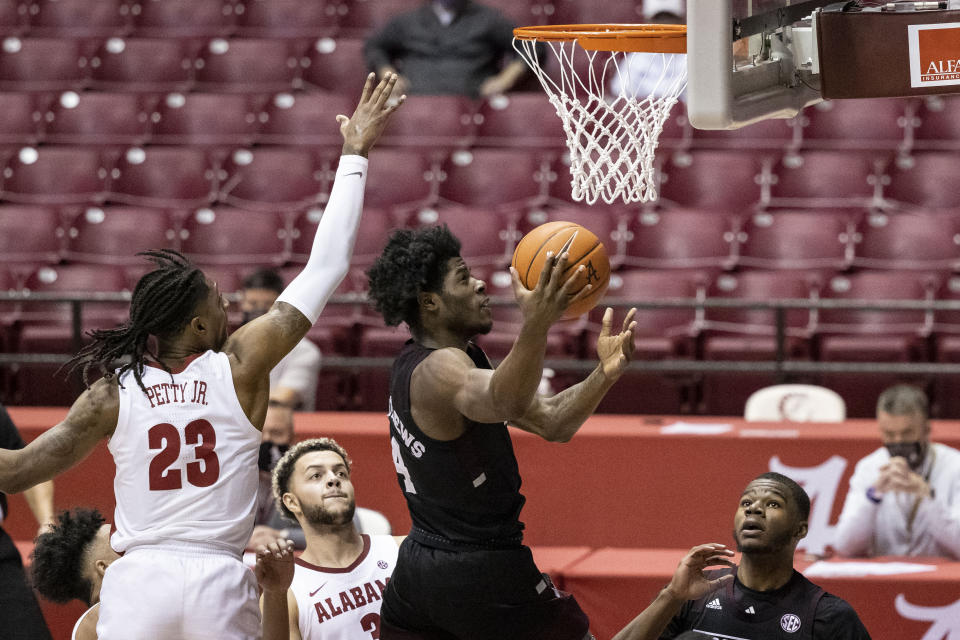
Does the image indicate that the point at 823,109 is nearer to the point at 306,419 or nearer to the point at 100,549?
the point at 306,419

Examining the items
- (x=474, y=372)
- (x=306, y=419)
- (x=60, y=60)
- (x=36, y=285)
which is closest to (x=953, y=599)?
(x=474, y=372)

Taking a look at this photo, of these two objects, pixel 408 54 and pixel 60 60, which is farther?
pixel 60 60

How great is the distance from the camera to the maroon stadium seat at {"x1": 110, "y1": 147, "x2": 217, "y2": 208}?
370 inches

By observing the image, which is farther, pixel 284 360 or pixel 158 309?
pixel 284 360

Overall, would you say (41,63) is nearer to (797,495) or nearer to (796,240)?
(796,240)

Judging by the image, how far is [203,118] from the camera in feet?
32.8

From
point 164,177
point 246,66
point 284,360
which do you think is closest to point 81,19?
point 246,66

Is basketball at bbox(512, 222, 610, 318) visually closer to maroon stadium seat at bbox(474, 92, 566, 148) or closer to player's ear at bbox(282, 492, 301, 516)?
player's ear at bbox(282, 492, 301, 516)

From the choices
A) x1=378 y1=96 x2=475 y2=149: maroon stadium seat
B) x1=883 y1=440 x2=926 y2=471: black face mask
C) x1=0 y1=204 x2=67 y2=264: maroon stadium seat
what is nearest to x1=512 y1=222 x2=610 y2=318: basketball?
x1=883 y1=440 x2=926 y2=471: black face mask

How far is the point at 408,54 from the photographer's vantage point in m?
9.88

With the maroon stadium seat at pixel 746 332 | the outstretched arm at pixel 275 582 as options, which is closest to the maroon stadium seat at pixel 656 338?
the maroon stadium seat at pixel 746 332

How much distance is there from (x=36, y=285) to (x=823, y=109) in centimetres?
540

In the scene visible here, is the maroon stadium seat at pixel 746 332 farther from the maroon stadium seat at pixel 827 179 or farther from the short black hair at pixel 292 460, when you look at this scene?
the short black hair at pixel 292 460

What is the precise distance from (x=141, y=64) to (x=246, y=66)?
86 cm
